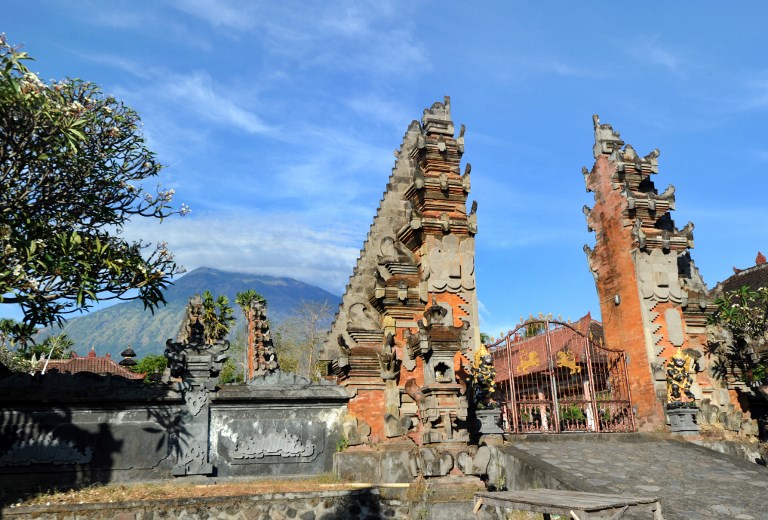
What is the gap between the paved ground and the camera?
9.72 metres

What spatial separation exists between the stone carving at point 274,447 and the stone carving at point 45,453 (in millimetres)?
2787

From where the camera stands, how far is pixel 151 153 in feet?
37.9

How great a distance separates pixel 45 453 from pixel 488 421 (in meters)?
8.61

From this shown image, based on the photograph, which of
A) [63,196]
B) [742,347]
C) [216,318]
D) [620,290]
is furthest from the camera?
[216,318]

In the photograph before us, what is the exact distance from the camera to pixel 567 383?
56.8 ft

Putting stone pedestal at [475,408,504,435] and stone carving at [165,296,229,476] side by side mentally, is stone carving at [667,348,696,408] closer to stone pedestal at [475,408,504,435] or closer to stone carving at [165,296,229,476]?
stone pedestal at [475,408,504,435]

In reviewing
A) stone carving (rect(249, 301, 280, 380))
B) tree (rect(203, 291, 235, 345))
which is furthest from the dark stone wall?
tree (rect(203, 291, 235, 345))

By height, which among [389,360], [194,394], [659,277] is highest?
[659,277]

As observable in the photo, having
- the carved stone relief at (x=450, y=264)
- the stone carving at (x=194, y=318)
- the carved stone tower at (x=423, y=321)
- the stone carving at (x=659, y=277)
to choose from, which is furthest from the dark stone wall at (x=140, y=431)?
the stone carving at (x=194, y=318)

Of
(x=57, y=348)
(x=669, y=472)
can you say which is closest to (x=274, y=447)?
(x=669, y=472)

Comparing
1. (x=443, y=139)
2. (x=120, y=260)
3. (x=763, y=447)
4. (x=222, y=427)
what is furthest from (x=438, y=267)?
(x=763, y=447)

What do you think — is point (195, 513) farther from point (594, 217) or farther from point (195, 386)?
point (594, 217)

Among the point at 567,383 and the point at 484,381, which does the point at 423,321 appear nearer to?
the point at 484,381

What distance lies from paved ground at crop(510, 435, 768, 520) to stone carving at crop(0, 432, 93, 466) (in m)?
8.72
